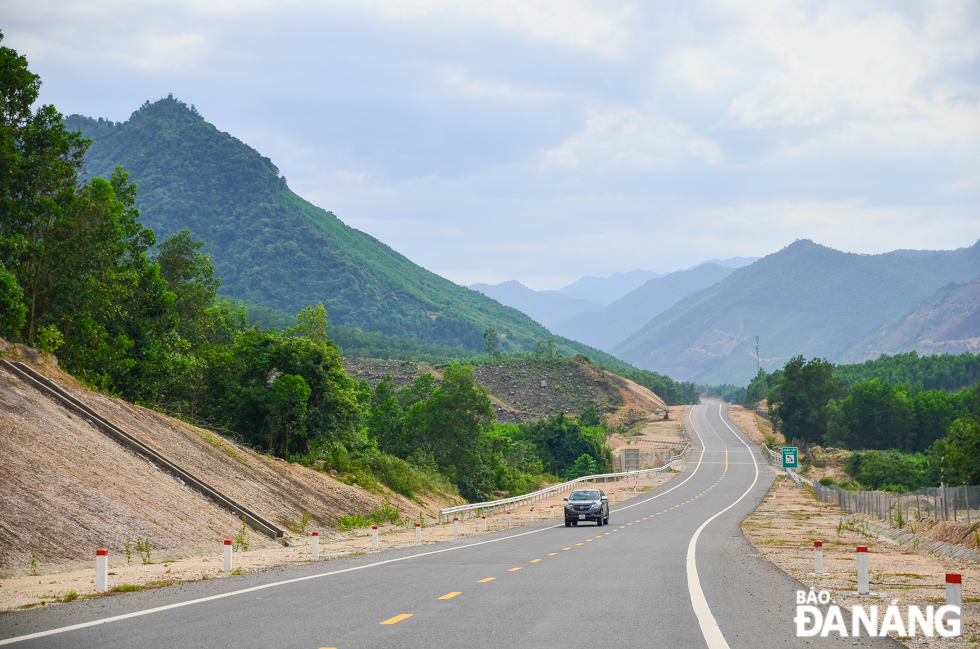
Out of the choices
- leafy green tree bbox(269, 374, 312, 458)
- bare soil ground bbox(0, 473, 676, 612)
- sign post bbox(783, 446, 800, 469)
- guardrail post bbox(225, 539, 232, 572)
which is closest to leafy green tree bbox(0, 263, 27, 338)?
bare soil ground bbox(0, 473, 676, 612)

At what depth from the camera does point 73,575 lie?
55.3 feet

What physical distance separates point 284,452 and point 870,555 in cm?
2663

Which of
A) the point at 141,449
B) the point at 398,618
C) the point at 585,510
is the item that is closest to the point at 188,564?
the point at 141,449

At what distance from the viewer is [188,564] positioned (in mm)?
19656

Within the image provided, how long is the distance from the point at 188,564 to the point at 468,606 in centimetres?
1033

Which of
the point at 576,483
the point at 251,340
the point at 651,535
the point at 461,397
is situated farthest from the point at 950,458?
the point at 251,340

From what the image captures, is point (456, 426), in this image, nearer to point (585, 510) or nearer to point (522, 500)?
point (522, 500)

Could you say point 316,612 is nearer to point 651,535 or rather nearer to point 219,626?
point 219,626

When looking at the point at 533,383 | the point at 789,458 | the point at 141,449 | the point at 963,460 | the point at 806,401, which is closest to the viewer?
the point at 141,449

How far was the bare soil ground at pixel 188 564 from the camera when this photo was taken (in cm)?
1403

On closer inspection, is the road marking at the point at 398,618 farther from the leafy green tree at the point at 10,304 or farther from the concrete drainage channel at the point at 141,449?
the leafy green tree at the point at 10,304

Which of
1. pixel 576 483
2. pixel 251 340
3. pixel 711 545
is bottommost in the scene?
pixel 576 483

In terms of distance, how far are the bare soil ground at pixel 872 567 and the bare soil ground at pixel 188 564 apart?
11063mm

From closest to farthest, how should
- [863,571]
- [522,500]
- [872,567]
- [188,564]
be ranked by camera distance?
[863,571] → [872,567] → [188,564] → [522,500]
